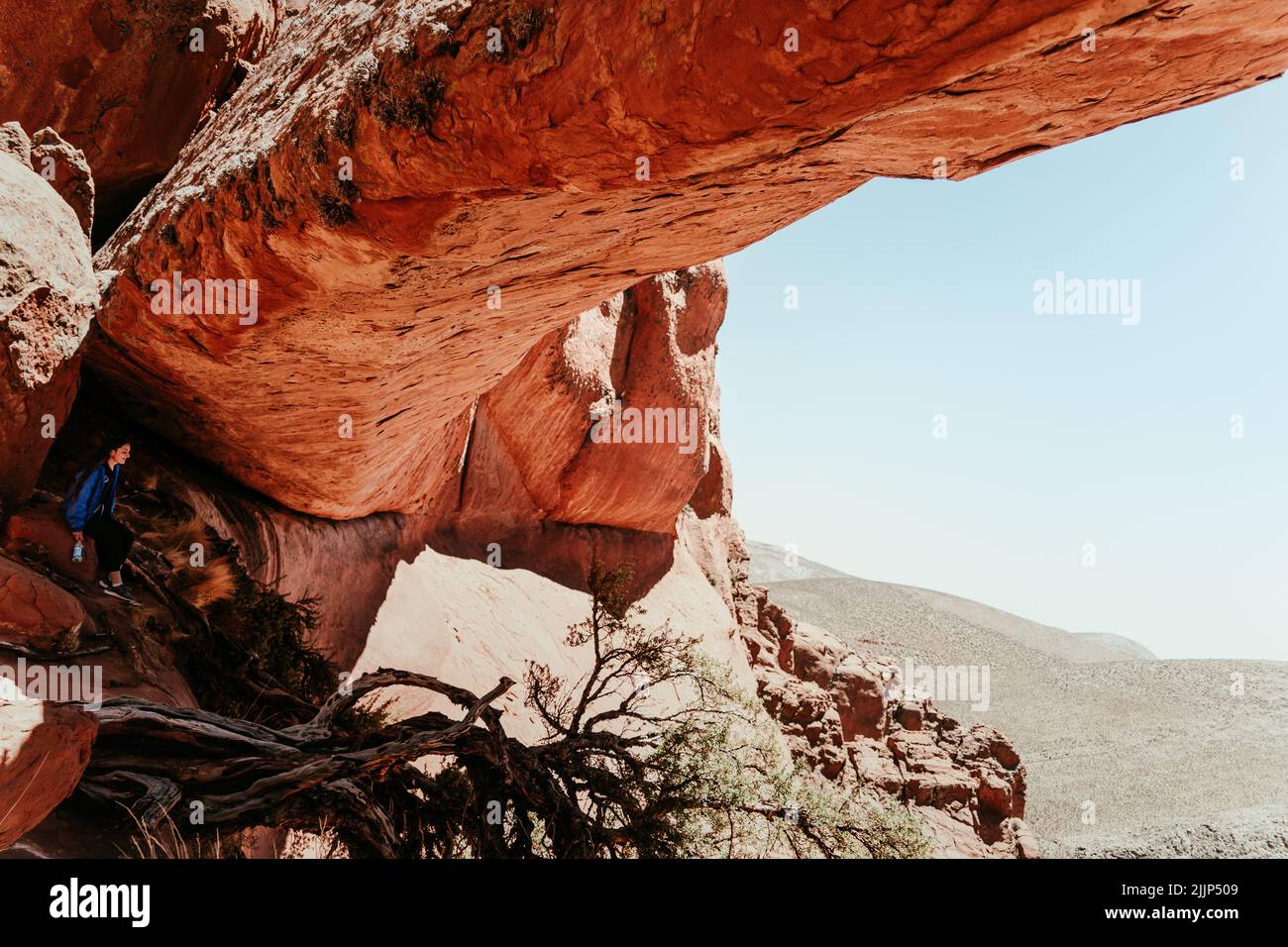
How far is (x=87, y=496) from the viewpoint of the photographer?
5594 mm

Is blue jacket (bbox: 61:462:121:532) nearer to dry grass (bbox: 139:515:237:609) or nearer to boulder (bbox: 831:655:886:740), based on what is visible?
dry grass (bbox: 139:515:237:609)

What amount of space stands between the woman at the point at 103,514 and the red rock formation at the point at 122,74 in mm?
4754

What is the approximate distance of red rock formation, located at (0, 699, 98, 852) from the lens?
3.45 meters

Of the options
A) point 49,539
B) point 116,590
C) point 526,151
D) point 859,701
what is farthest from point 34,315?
point 859,701

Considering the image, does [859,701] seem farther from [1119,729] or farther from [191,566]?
[1119,729]

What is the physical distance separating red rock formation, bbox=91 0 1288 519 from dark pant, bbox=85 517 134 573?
1448 millimetres

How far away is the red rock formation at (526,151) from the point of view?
112 inches

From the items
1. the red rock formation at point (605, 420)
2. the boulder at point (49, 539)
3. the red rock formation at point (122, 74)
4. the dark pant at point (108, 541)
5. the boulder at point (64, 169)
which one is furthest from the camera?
the red rock formation at point (605, 420)

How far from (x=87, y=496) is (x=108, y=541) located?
0.34 metres

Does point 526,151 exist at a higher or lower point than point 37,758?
higher

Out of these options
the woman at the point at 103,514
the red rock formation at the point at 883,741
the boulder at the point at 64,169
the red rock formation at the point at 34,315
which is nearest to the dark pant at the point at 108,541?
the woman at the point at 103,514

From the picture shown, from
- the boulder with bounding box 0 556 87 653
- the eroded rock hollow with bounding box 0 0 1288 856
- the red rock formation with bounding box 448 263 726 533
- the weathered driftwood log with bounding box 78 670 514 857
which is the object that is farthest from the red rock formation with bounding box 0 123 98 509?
the red rock formation with bounding box 448 263 726 533

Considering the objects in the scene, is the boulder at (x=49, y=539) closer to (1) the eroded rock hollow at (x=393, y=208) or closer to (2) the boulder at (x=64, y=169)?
(1) the eroded rock hollow at (x=393, y=208)
